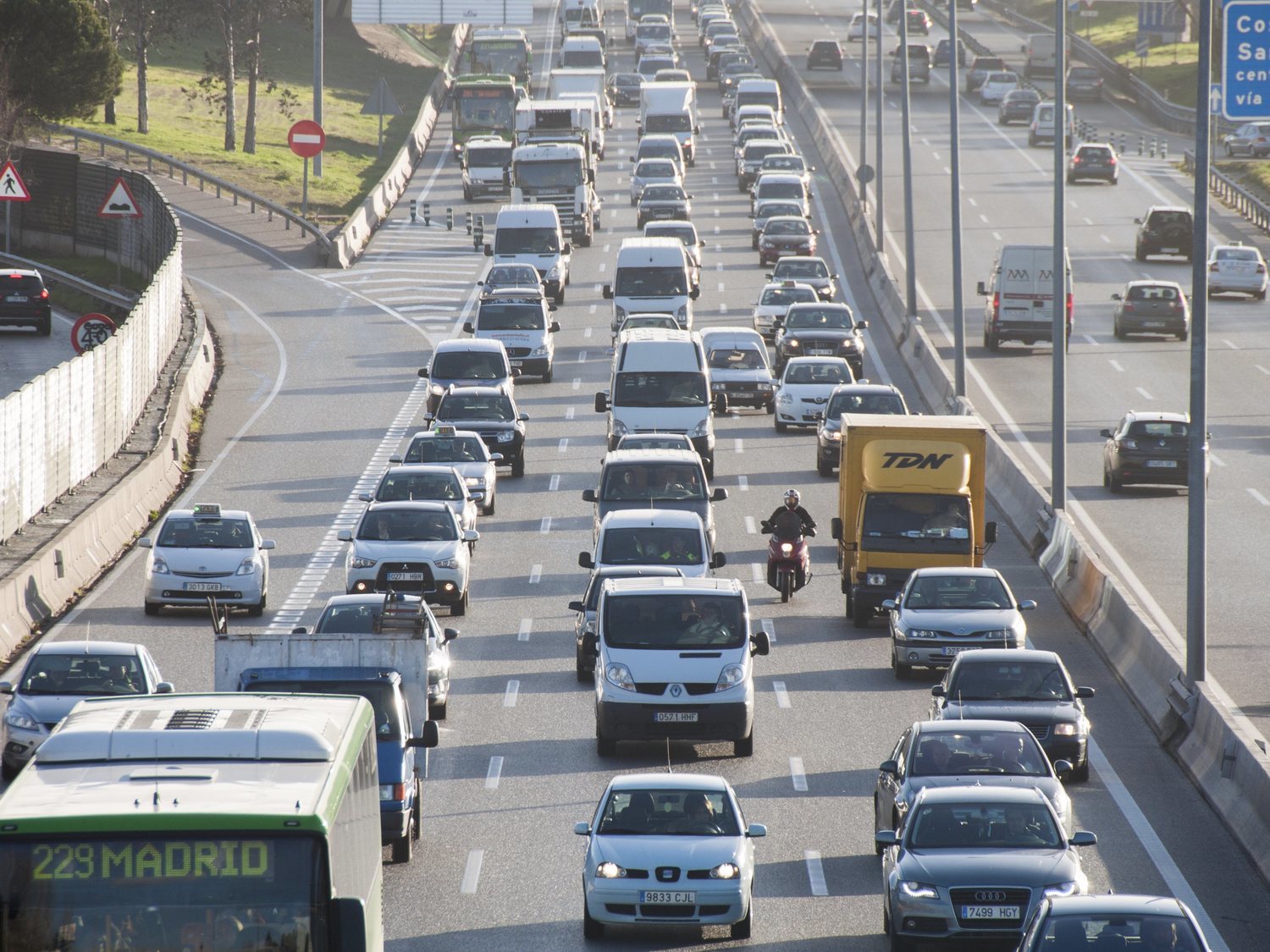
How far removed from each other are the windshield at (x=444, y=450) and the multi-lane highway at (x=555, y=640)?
1.14 metres

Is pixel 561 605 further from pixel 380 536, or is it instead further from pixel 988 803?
pixel 988 803

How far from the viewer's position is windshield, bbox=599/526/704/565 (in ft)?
94.7

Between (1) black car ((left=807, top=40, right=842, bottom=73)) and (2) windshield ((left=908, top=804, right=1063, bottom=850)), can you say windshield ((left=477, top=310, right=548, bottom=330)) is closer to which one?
(2) windshield ((left=908, top=804, right=1063, bottom=850))

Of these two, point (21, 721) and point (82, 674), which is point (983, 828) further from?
point (21, 721)

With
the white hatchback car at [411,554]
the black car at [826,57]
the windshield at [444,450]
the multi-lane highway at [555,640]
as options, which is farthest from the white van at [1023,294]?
the black car at [826,57]

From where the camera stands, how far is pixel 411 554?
100ft

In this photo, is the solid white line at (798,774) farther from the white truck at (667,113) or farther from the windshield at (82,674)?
the white truck at (667,113)

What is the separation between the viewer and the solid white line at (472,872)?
61.0 ft

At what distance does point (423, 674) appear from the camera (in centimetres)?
2005

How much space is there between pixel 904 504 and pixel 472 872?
12939mm

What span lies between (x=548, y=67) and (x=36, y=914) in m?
112

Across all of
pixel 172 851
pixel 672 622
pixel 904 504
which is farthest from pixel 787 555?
pixel 172 851

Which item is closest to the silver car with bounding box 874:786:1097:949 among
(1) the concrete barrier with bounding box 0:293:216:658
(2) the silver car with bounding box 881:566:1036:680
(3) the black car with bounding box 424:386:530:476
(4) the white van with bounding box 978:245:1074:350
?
(2) the silver car with bounding box 881:566:1036:680

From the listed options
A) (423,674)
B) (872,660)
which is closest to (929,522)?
(872,660)
